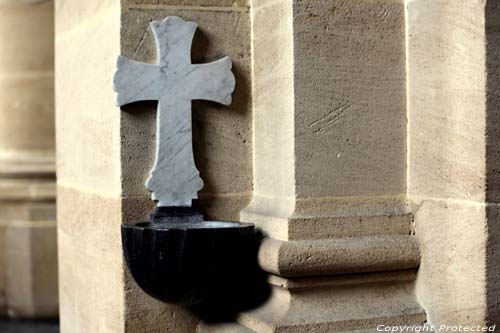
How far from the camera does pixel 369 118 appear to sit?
9.04ft

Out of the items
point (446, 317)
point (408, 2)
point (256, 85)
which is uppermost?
point (408, 2)

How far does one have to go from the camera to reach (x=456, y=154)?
102 inches

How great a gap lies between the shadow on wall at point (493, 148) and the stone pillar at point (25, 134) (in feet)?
10.5

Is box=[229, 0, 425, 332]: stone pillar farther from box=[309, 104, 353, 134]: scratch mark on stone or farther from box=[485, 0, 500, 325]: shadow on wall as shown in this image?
box=[485, 0, 500, 325]: shadow on wall

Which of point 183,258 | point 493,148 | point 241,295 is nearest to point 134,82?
point 183,258

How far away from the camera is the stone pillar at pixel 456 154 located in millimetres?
2518

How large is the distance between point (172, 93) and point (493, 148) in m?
0.88

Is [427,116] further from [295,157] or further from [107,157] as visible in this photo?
[107,157]

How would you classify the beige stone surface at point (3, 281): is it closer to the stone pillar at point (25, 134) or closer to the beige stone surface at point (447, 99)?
the stone pillar at point (25, 134)

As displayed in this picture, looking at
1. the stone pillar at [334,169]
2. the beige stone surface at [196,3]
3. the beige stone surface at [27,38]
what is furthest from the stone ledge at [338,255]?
the beige stone surface at [27,38]

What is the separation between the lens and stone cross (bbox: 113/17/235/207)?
275 cm

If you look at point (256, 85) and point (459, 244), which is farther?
point (256, 85)

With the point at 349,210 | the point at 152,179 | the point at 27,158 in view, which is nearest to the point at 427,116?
Result: the point at 349,210

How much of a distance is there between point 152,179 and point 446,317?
0.88 meters
